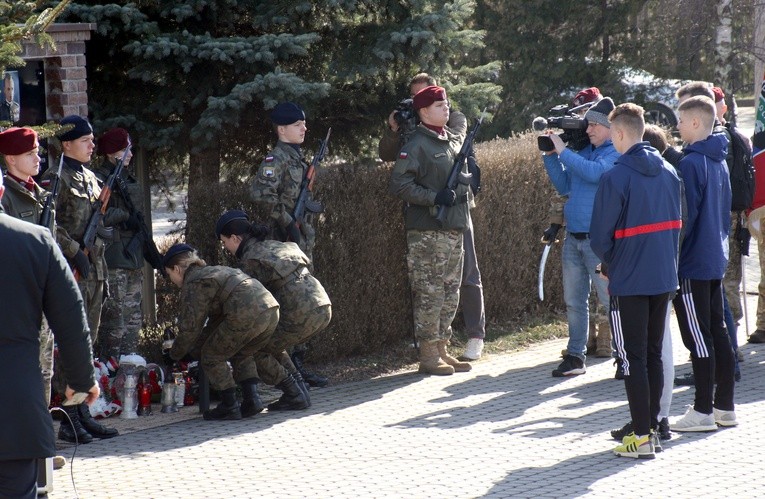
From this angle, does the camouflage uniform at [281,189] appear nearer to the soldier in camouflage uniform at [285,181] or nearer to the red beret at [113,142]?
the soldier in camouflage uniform at [285,181]

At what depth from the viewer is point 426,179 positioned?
29.9ft

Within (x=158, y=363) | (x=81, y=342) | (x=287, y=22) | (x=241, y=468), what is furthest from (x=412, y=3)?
(x=81, y=342)

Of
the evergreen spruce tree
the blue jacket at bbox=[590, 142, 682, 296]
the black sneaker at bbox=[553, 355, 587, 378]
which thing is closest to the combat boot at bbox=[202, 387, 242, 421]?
the evergreen spruce tree

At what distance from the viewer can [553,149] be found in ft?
29.3

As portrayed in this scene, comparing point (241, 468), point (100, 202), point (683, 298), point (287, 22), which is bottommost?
point (241, 468)

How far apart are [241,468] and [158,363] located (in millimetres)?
2379

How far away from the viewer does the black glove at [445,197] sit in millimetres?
8922

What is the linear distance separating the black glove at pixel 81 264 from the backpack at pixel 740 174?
4.84 m

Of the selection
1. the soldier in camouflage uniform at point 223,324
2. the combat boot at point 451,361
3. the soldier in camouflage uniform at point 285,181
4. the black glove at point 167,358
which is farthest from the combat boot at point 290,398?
the combat boot at point 451,361

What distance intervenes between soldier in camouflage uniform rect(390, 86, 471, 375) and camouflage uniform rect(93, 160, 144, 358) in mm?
2093

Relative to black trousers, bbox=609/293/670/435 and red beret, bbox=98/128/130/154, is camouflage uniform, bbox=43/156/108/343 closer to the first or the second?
red beret, bbox=98/128/130/154

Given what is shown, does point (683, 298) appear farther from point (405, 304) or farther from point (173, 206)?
point (173, 206)

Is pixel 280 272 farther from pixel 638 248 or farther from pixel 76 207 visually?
pixel 638 248

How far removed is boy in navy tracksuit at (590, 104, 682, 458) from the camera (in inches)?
262
